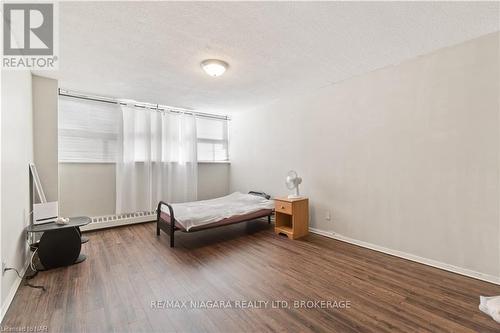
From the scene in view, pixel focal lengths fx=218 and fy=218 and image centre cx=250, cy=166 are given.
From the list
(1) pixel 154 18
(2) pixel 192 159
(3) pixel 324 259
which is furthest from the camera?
(2) pixel 192 159

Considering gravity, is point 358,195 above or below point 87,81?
below

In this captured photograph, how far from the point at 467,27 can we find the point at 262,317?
3.24 metres

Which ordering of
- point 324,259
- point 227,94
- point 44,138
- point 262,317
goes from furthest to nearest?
point 227,94
point 44,138
point 324,259
point 262,317

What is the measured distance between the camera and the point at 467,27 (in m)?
2.10

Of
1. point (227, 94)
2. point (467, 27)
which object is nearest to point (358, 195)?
point (467, 27)

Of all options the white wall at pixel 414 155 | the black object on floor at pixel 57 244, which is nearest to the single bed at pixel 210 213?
the white wall at pixel 414 155

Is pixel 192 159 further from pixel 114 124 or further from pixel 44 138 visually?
pixel 44 138

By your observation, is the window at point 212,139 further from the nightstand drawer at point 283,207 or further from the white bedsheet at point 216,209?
the nightstand drawer at point 283,207

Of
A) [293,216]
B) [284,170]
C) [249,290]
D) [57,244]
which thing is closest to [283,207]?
[293,216]

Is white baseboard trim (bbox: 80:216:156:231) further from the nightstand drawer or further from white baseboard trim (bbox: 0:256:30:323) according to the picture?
the nightstand drawer

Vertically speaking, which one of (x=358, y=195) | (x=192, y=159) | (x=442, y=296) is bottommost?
(x=442, y=296)

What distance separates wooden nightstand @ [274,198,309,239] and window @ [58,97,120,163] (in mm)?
3311

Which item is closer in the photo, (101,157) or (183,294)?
(183,294)

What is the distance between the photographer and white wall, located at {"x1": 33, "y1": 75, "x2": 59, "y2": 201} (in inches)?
122
